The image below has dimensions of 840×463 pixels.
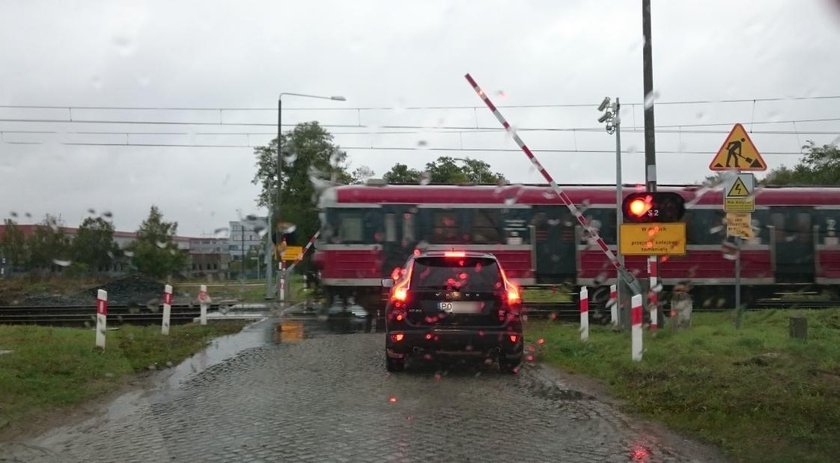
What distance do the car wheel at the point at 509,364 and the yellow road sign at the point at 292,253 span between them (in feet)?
60.1

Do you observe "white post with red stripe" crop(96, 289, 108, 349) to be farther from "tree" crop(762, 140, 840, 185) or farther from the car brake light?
"tree" crop(762, 140, 840, 185)

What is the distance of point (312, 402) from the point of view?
780 centimetres

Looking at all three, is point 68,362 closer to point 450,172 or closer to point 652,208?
point 652,208

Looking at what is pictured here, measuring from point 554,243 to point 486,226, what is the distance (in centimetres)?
195

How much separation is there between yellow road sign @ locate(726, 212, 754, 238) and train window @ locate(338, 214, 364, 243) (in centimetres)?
1013

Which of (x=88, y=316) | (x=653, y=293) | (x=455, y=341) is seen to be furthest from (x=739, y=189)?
(x=88, y=316)

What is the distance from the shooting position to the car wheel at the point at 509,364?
9.78 metres

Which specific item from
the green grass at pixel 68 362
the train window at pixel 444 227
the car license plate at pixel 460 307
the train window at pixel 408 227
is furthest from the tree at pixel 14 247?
the car license plate at pixel 460 307

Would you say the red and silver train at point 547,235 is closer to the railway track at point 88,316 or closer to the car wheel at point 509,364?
the railway track at point 88,316

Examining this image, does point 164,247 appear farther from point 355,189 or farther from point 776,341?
point 776,341

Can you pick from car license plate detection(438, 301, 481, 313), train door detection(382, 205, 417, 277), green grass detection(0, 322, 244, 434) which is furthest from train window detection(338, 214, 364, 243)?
car license plate detection(438, 301, 481, 313)

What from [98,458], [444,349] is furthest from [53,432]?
[444,349]

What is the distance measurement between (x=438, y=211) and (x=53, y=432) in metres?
13.9

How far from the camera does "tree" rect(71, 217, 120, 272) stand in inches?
877
